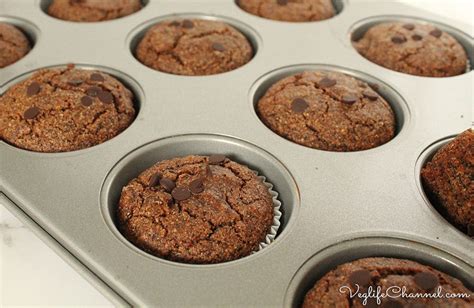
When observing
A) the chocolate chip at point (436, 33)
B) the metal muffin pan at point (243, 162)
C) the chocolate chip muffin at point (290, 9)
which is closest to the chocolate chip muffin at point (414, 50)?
the chocolate chip at point (436, 33)

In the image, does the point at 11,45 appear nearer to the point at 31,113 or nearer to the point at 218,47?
the point at 31,113

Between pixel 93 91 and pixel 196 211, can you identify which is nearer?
pixel 196 211

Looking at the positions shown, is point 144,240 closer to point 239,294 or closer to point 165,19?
point 239,294

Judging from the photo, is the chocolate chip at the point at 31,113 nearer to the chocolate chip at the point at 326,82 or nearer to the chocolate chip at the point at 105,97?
the chocolate chip at the point at 105,97

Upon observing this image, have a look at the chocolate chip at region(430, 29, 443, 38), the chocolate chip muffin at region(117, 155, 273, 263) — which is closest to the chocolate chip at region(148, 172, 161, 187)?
the chocolate chip muffin at region(117, 155, 273, 263)

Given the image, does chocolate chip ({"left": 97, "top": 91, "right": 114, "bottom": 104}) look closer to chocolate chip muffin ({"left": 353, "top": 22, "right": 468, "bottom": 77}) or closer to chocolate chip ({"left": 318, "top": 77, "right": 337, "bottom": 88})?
chocolate chip ({"left": 318, "top": 77, "right": 337, "bottom": 88})

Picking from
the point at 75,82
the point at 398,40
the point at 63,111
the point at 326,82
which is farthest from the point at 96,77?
the point at 398,40
